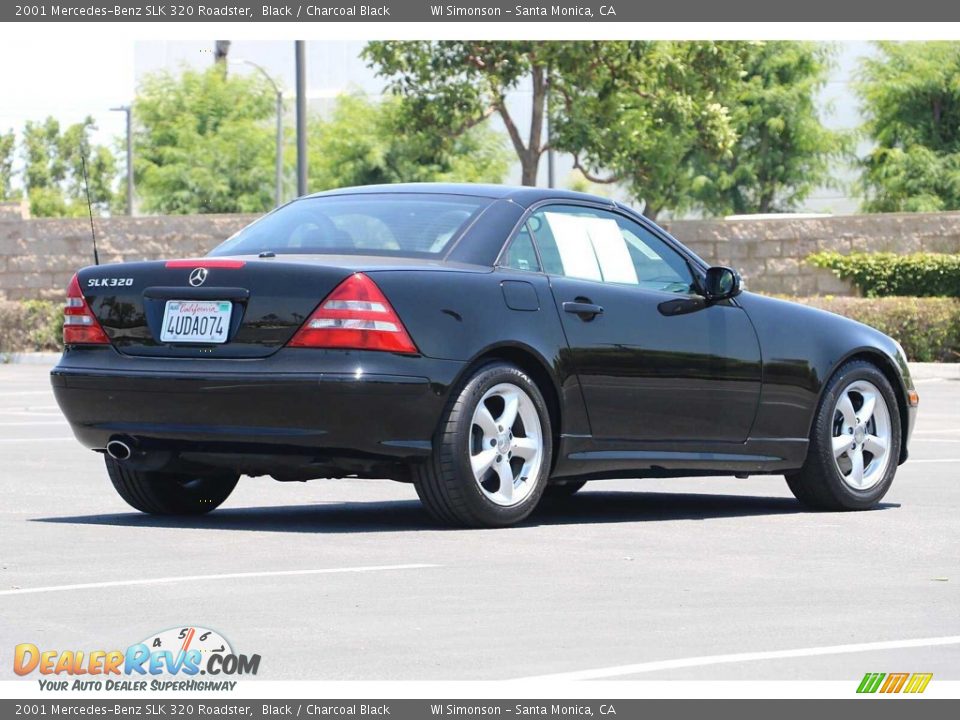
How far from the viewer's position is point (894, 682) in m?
5.71

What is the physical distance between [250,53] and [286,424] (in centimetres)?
8852

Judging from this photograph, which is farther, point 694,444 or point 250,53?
point 250,53

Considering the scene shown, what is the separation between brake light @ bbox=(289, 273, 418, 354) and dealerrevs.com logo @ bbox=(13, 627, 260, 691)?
2673 mm

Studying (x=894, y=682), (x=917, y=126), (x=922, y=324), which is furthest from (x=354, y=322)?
(x=917, y=126)

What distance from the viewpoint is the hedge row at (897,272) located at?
31.0 metres

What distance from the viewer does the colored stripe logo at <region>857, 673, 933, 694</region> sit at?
563 centimetres

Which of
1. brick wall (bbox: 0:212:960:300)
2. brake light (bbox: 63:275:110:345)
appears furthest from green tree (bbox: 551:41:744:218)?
brake light (bbox: 63:275:110:345)

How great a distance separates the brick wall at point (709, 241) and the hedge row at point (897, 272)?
0.71 feet

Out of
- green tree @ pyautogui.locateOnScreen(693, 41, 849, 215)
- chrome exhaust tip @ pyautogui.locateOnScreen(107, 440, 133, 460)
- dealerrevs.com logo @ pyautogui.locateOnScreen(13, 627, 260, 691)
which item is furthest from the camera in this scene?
green tree @ pyautogui.locateOnScreen(693, 41, 849, 215)

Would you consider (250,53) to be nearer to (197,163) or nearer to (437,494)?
(197,163)

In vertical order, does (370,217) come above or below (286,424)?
above

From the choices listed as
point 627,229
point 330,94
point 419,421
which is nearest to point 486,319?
point 419,421

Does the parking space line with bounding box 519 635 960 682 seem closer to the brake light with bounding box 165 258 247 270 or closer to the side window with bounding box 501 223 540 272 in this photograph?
the side window with bounding box 501 223 540 272
